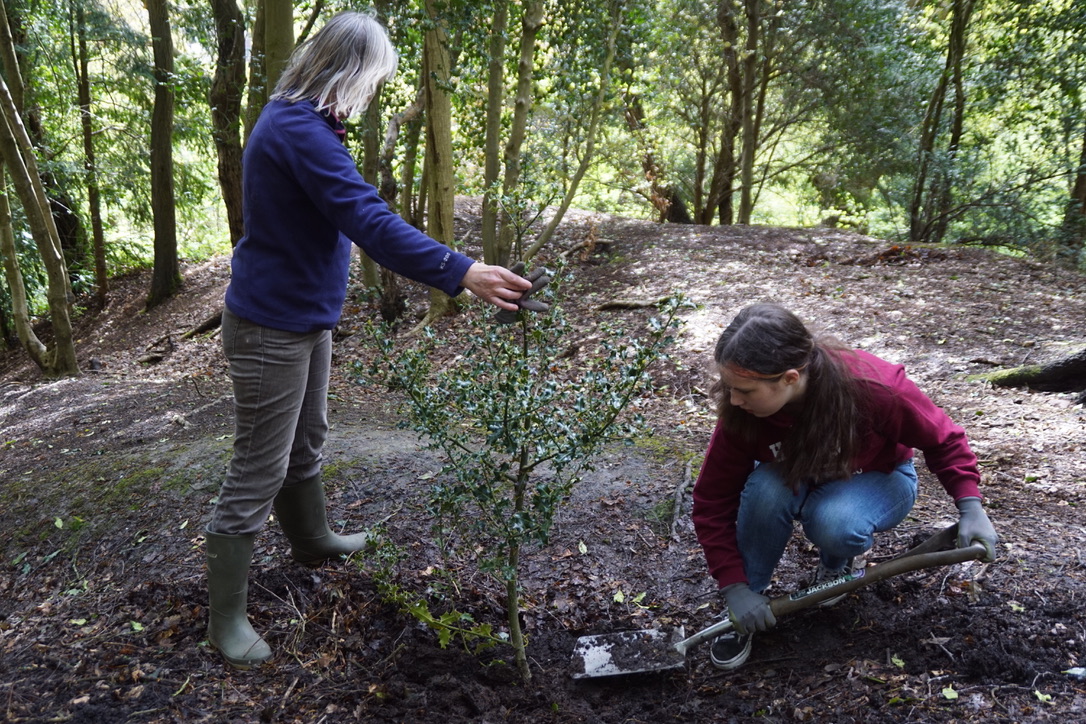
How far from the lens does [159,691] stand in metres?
2.01

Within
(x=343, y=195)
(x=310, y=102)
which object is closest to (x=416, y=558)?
(x=343, y=195)

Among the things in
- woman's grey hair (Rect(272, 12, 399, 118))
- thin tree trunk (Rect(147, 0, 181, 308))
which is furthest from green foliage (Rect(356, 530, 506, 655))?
thin tree trunk (Rect(147, 0, 181, 308))

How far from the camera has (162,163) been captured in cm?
991

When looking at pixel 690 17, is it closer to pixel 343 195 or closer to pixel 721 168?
pixel 721 168

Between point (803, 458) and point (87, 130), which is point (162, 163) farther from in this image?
point (803, 458)

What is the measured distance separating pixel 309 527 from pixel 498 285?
1388 millimetres

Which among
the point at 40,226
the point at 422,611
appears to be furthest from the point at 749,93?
the point at 422,611

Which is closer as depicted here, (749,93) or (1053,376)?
(1053,376)

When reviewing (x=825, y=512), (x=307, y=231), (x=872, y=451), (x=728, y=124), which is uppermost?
(x=728, y=124)

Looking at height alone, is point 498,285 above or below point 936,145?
below

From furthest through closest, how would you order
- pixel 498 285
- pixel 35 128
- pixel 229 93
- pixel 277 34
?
1. pixel 35 128
2. pixel 229 93
3. pixel 277 34
4. pixel 498 285

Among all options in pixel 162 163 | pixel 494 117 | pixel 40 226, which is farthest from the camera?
pixel 162 163

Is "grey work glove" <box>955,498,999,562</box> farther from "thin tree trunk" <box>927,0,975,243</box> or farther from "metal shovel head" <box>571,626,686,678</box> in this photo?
"thin tree trunk" <box>927,0,975,243</box>

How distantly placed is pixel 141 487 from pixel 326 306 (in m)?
1.88
